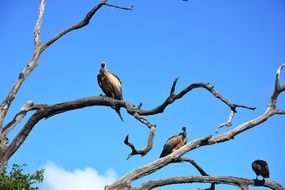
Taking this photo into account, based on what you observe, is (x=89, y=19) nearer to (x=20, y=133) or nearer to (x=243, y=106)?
(x=20, y=133)

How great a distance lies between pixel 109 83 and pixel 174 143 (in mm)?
2531

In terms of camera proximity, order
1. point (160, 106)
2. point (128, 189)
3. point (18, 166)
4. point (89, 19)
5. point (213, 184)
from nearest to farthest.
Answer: point (128, 189) → point (160, 106) → point (213, 184) → point (89, 19) → point (18, 166)

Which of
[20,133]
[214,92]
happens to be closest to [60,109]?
[20,133]

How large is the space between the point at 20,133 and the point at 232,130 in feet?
12.8

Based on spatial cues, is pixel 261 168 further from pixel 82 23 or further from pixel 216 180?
pixel 82 23

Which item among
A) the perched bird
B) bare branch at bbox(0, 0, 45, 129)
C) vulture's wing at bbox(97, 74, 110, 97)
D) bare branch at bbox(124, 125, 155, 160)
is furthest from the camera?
the perched bird

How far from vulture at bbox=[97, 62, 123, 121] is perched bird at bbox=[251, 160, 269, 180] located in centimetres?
341

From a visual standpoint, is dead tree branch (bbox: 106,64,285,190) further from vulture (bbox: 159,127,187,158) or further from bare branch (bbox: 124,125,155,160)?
vulture (bbox: 159,127,187,158)

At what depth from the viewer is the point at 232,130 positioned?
10.6 meters

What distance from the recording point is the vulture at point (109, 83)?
1216 cm

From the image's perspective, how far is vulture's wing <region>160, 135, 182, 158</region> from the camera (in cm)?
1352

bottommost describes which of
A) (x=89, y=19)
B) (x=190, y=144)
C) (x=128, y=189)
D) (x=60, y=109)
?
(x=128, y=189)

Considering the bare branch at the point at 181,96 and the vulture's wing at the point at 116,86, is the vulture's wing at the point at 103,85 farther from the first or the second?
the bare branch at the point at 181,96

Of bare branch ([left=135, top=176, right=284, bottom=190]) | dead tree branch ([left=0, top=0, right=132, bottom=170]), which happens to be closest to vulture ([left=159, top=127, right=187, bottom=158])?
bare branch ([left=135, top=176, right=284, bottom=190])
